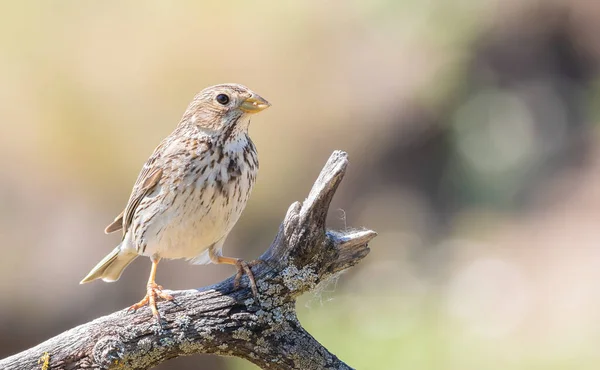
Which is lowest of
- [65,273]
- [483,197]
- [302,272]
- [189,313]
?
[65,273]

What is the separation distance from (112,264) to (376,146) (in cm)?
693

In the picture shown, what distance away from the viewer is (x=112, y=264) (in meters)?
6.12

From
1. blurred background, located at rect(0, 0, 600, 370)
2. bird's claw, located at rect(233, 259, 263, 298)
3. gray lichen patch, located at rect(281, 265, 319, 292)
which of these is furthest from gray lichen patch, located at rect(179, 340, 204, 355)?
blurred background, located at rect(0, 0, 600, 370)

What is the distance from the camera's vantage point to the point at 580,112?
1356 centimetres

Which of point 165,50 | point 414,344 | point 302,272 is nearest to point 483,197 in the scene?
point 414,344

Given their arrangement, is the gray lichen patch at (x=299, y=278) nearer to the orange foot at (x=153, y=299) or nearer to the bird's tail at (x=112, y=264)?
the orange foot at (x=153, y=299)

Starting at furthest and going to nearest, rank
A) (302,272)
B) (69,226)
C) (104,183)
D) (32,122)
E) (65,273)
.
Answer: (32,122) → (104,183) → (69,226) → (65,273) → (302,272)

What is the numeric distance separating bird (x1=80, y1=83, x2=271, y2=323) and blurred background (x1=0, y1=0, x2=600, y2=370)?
408cm

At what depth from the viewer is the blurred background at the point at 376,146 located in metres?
10.5

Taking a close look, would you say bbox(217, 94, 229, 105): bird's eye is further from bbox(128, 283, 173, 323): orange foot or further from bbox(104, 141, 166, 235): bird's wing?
bbox(128, 283, 173, 323): orange foot

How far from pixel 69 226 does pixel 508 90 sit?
619cm

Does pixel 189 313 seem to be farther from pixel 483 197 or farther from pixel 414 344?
pixel 483 197

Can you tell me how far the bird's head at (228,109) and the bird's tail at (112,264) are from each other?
1.06 meters

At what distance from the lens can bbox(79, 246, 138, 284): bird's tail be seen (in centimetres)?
603
